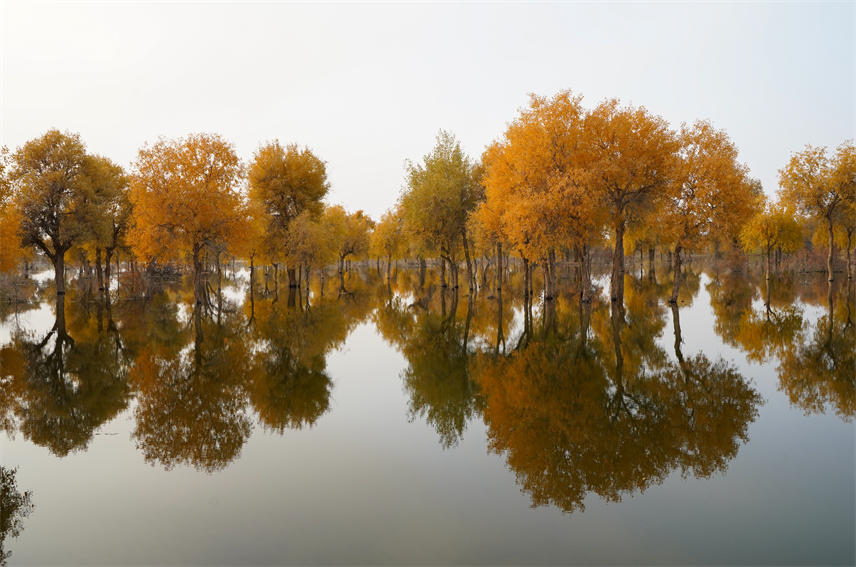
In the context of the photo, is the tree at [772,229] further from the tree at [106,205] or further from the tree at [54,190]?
the tree at [54,190]

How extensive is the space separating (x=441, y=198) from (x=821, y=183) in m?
31.5

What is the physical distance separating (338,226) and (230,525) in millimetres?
52165

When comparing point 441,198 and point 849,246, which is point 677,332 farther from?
point 849,246

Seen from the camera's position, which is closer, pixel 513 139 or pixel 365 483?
pixel 365 483

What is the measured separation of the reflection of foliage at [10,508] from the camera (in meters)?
6.22

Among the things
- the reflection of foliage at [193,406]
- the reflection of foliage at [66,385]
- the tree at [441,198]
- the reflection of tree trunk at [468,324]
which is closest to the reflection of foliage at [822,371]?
the reflection of tree trunk at [468,324]

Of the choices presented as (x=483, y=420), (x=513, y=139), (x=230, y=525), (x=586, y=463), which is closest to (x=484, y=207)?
(x=513, y=139)

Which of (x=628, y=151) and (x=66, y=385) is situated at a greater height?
(x=628, y=151)

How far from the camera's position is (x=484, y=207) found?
111 feet

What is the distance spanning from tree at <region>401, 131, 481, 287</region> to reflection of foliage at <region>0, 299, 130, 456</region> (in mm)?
24295

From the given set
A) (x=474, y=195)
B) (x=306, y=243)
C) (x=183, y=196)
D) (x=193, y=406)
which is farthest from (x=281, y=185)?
(x=193, y=406)

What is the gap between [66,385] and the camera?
13.2 meters

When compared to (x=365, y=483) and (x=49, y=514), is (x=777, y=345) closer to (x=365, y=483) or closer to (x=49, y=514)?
(x=365, y=483)

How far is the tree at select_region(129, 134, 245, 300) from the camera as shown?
32.2 meters
